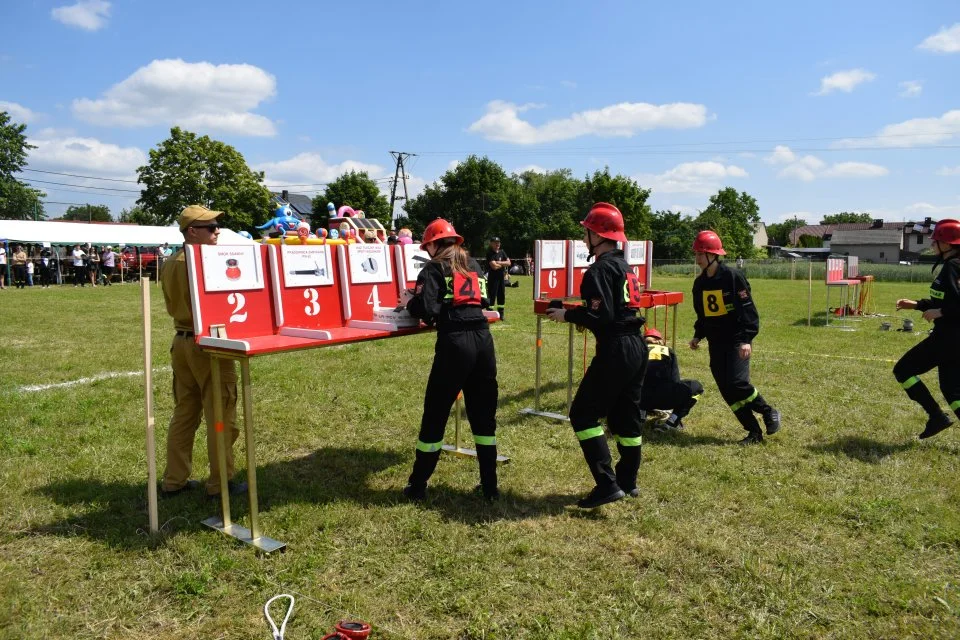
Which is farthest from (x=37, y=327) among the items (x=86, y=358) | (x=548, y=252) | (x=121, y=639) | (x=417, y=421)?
(x=121, y=639)

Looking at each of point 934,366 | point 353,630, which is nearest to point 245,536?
point 353,630

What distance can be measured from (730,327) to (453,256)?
309cm

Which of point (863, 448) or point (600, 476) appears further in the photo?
point (863, 448)

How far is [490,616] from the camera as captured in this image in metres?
3.44

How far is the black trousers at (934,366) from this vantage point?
6020 mm

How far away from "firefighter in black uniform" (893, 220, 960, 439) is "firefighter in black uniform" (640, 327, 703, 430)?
2.01 m

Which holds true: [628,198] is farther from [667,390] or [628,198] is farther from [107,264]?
[667,390]

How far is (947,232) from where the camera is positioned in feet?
19.4

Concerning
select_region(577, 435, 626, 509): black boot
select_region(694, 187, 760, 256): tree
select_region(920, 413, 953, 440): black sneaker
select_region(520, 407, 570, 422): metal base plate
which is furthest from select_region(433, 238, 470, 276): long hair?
select_region(694, 187, 760, 256): tree

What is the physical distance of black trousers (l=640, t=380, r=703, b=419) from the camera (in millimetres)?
6699

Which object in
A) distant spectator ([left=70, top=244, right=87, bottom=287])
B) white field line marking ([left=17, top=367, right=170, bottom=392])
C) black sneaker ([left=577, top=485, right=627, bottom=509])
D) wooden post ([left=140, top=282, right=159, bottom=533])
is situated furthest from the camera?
distant spectator ([left=70, top=244, right=87, bottom=287])

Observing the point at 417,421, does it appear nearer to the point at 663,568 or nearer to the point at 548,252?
the point at 548,252

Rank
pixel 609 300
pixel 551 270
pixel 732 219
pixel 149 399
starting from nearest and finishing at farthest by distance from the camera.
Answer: pixel 149 399
pixel 609 300
pixel 551 270
pixel 732 219

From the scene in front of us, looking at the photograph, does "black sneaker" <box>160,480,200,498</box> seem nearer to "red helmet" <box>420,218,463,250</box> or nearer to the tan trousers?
the tan trousers
